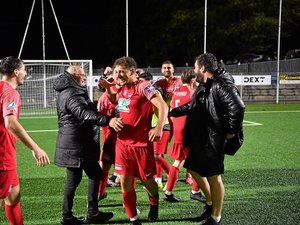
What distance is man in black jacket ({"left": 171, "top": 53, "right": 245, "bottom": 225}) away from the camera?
4664 mm

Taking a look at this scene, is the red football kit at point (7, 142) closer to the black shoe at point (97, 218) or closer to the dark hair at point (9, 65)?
the dark hair at point (9, 65)

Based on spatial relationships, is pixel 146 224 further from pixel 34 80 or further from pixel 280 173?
pixel 34 80

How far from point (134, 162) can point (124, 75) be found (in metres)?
1.04

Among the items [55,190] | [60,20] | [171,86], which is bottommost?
[55,190]

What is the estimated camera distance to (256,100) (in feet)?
75.2

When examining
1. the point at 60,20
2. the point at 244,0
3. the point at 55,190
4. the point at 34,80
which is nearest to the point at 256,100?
the point at 244,0

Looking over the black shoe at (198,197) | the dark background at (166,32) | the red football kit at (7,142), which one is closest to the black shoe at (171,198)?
the black shoe at (198,197)

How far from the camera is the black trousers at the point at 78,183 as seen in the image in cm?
503

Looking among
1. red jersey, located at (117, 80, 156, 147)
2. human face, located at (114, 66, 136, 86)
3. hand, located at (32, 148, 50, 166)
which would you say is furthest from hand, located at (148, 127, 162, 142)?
hand, located at (32, 148, 50, 166)

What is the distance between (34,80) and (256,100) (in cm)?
1238

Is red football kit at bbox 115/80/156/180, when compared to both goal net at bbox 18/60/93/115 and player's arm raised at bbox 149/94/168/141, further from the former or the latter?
goal net at bbox 18/60/93/115

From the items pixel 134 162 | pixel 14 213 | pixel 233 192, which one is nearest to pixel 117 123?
pixel 134 162

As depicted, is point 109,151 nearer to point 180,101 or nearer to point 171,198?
point 171,198

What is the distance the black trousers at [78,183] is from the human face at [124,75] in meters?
1.13
